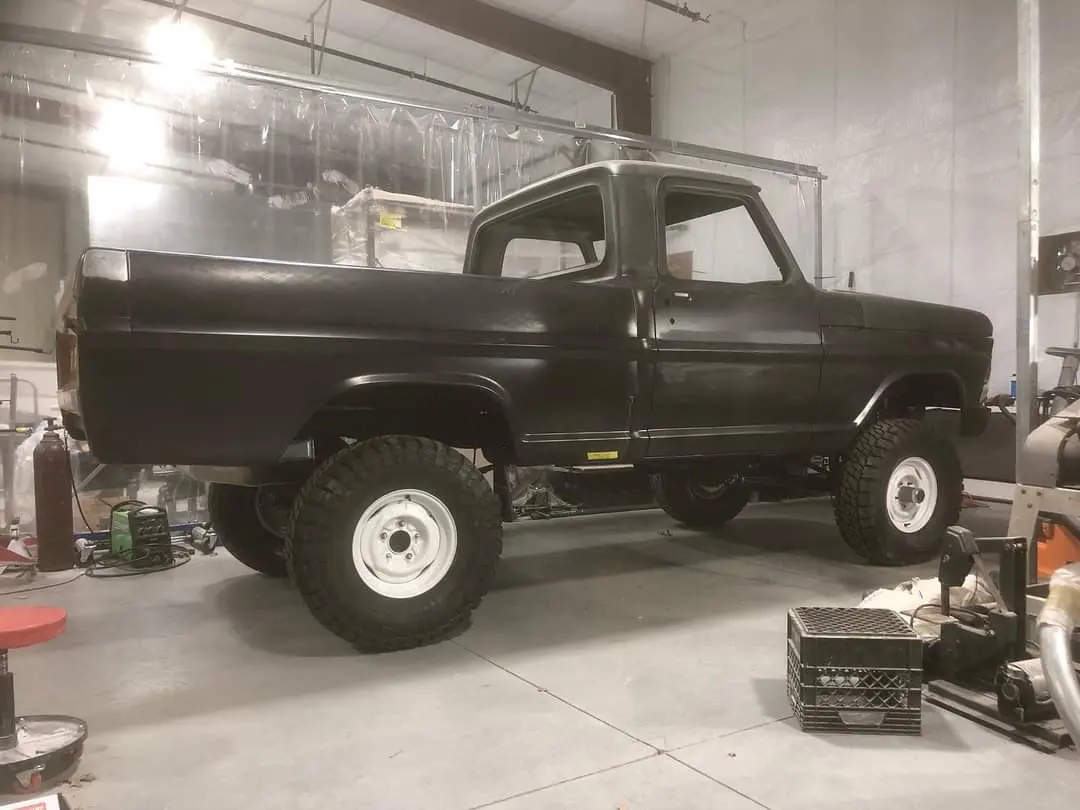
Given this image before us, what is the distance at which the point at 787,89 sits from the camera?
8.62 m

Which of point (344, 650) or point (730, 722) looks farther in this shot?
point (344, 650)

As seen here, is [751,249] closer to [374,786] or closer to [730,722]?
[730,722]

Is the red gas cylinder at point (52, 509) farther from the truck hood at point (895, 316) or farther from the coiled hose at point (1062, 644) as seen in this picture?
the coiled hose at point (1062, 644)

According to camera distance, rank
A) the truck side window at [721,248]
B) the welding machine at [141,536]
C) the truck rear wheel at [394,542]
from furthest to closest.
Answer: the truck side window at [721,248] < the welding machine at [141,536] < the truck rear wheel at [394,542]

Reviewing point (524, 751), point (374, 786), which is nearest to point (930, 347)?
point (524, 751)

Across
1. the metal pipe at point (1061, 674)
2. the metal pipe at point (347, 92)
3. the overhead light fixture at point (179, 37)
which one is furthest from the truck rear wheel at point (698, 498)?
the overhead light fixture at point (179, 37)

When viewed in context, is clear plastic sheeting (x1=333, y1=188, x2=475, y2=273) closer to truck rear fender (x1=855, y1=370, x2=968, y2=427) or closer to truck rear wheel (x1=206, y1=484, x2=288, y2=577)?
truck rear wheel (x1=206, y1=484, x2=288, y2=577)

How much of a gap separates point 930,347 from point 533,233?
2572 millimetres

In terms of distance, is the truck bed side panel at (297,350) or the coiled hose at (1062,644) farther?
the truck bed side panel at (297,350)

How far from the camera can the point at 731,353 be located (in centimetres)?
405

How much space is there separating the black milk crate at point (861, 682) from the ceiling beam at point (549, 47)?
7.11 m

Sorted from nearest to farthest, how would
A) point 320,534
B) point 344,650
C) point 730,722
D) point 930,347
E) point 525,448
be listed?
point 730,722
point 320,534
point 344,650
point 525,448
point 930,347

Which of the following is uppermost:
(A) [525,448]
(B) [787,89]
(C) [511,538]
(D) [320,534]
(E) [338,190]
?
(B) [787,89]

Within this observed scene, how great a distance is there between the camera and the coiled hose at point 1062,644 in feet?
6.19
